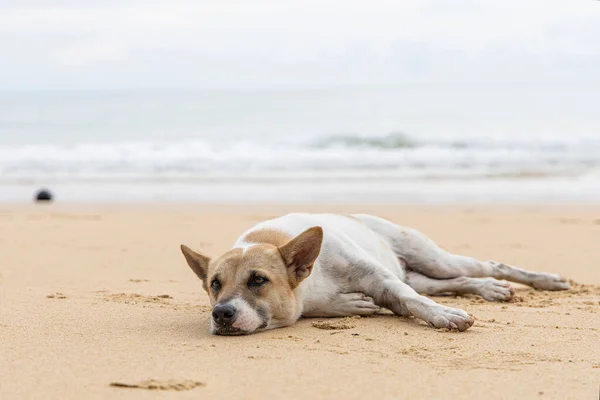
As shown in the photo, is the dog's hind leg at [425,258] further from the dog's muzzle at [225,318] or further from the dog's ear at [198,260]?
the dog's muzzle at [225,318]

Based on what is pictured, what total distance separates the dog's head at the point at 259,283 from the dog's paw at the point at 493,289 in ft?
6.44

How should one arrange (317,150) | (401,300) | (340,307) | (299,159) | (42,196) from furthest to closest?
(317,150), (299,159), (42,196), (340,307), (401,300)

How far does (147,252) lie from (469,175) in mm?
13186

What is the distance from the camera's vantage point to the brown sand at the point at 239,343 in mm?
3629

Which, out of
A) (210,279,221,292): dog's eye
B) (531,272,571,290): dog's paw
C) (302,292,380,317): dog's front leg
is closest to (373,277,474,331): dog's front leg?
(302,292,380,317): dog's front leg

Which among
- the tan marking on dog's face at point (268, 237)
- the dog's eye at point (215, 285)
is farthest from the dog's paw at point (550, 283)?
the dog's eye at point (215, 285)

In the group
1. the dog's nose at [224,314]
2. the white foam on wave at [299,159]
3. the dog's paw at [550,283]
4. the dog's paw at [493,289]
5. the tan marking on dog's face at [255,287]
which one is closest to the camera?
the dog's nose at [224,314]

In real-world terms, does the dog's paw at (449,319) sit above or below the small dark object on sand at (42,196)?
above

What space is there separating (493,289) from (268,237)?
2039mm

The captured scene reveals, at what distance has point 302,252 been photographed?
16.9ft

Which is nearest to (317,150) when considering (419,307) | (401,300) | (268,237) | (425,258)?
(425,258)

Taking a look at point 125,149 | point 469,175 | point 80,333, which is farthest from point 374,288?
point 125,149

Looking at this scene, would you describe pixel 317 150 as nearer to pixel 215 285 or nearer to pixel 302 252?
pixel 302 252

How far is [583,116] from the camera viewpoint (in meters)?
39.6
